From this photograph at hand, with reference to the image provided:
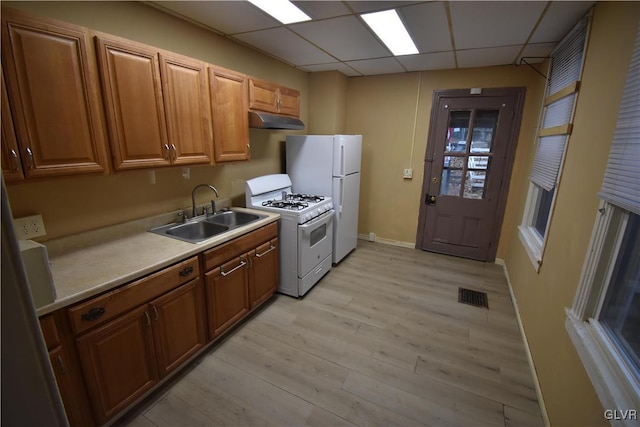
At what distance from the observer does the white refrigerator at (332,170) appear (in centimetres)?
329

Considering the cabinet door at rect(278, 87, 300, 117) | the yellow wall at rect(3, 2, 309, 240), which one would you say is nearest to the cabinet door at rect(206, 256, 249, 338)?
the yellow wall at rect(3, 2, 309, 240)

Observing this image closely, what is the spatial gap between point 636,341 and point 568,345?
369mm

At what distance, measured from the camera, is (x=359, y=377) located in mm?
1953

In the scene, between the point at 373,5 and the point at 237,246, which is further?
the point at 237,246

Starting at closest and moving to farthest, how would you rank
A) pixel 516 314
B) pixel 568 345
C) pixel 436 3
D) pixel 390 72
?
pixel 568 345 → pixel 436 3 → pixel 516 314 → pixel 390 72

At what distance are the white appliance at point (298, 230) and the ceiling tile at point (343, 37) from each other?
1437 mm

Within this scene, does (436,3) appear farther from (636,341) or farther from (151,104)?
(636,341)

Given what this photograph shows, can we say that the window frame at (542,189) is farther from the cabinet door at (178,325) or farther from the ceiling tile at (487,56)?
the cabinet door at (178,325)

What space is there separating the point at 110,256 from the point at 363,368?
182cm

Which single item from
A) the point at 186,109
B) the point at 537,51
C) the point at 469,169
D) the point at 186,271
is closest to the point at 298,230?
the point at 186,271

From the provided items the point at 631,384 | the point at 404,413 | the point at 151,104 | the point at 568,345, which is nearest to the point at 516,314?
the point at 568,345

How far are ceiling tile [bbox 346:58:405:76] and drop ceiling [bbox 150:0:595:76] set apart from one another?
0.02 meters

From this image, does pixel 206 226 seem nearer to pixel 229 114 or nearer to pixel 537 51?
pixel 229 114

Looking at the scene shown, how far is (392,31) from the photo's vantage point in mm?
2373
